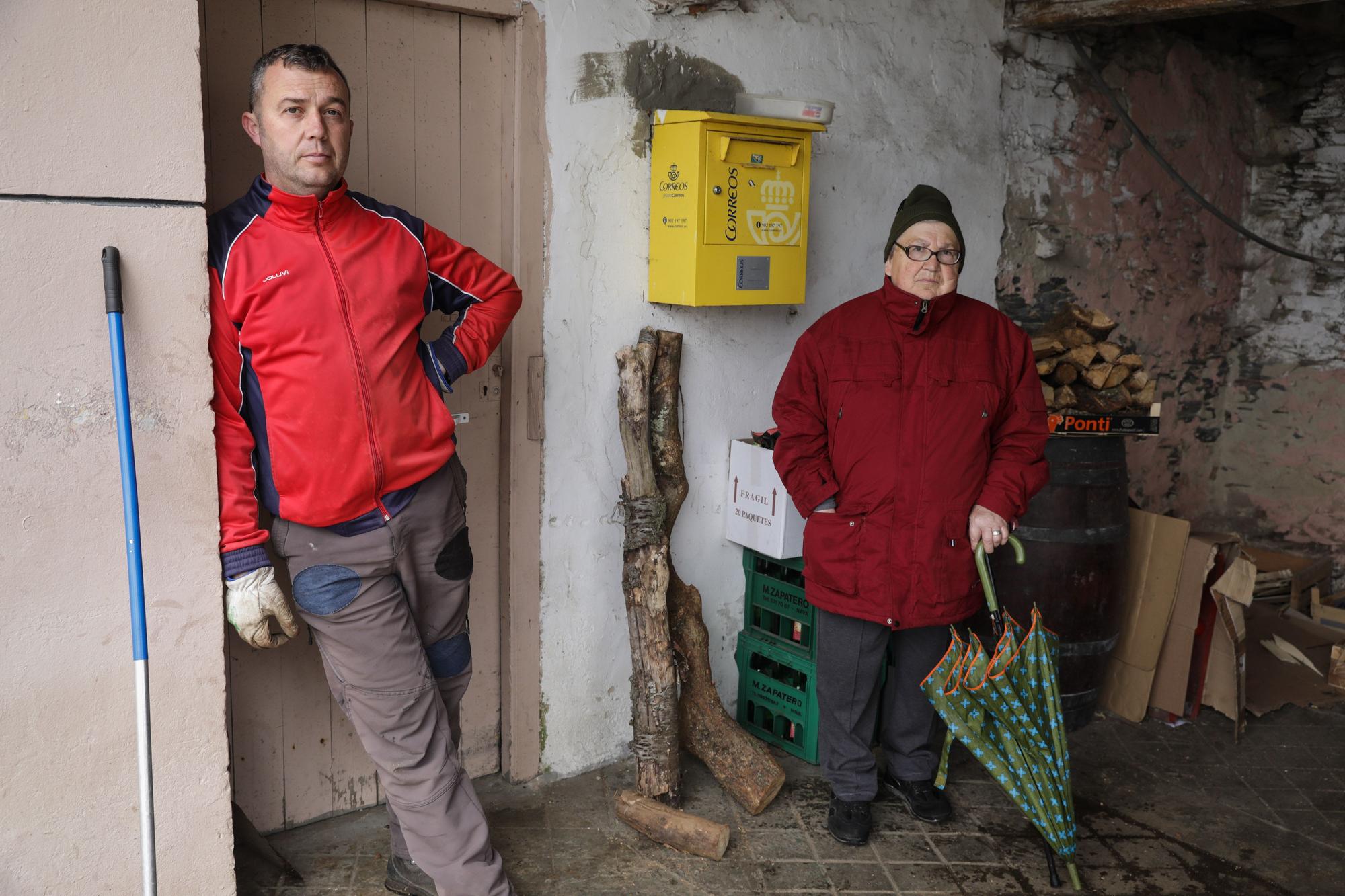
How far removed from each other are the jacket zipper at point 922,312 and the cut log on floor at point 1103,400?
1.15 meters

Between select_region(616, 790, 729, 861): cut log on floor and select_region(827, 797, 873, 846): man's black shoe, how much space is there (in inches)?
13.8

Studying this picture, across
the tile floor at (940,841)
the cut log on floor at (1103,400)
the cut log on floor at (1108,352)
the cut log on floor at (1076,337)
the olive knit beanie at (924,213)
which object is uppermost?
the olive knit beanie at (924,213)

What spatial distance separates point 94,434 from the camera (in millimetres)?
2396

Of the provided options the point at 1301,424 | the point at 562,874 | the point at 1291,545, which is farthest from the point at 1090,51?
the point at 562,874

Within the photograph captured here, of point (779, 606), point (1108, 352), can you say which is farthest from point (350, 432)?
point (1108, 352)

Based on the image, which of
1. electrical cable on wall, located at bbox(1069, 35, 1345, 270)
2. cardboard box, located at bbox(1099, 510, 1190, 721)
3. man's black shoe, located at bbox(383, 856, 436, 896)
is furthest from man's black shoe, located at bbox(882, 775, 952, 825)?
electrical cable on wall, located at bbox(1069, 35, 1345, 270)

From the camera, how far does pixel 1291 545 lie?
566 centimetres

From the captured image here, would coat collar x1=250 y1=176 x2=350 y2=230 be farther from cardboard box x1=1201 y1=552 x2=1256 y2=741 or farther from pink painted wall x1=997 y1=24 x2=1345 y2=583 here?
cardboard box x1=1201 y1=552 x2=1256 y2=741

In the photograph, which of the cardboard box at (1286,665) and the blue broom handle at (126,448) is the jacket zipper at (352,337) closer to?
the blue broom handle at (126,448)

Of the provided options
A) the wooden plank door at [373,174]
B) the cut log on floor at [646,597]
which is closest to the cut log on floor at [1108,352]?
the cut log on floor at [646,597]

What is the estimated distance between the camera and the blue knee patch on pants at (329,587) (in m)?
2.65

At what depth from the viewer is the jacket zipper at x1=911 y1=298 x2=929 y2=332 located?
125 inches

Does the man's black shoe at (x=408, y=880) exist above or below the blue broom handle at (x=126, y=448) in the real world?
below

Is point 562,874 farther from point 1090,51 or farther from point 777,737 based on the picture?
point 1090,51
